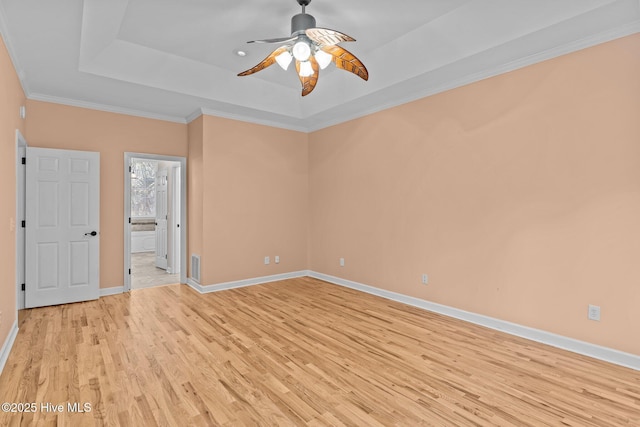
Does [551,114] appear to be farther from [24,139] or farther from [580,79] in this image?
[24,139]

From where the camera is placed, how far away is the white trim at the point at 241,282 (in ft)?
16.8

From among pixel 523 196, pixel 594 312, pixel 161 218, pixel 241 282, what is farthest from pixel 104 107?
pixel 594 312

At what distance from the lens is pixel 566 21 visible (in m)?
2.71

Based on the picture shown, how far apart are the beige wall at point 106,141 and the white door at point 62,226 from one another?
0.21m

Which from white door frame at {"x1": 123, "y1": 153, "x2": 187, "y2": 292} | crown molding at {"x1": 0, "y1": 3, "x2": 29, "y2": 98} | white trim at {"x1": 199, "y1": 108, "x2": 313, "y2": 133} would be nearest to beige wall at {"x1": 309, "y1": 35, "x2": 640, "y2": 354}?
white trim at {"x1": 199, "y1": 108, "x2": 313, "y2": 133}

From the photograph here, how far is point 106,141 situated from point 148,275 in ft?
9.00

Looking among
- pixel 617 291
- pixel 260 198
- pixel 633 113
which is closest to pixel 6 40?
pixel 260 198

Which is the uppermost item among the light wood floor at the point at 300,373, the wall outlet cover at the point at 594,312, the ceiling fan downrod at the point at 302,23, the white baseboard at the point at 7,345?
the ceiling fan downrod at the point at 302,23

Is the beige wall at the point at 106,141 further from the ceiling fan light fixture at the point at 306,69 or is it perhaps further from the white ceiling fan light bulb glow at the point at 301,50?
the white ceiling fan light bulb glow at the point at 301,50

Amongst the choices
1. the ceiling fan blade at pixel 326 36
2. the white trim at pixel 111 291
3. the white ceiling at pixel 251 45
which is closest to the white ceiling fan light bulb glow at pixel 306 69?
the ceiling fan blade at pixel 326 36

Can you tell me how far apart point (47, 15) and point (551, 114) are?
14.9ft

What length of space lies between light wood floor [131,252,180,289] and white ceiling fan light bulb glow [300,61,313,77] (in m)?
4.33

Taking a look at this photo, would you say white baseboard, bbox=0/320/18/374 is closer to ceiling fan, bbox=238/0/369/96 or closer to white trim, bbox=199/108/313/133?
ceiling fan, bbox=238/0/369/96

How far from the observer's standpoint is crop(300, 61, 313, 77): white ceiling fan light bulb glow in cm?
312
